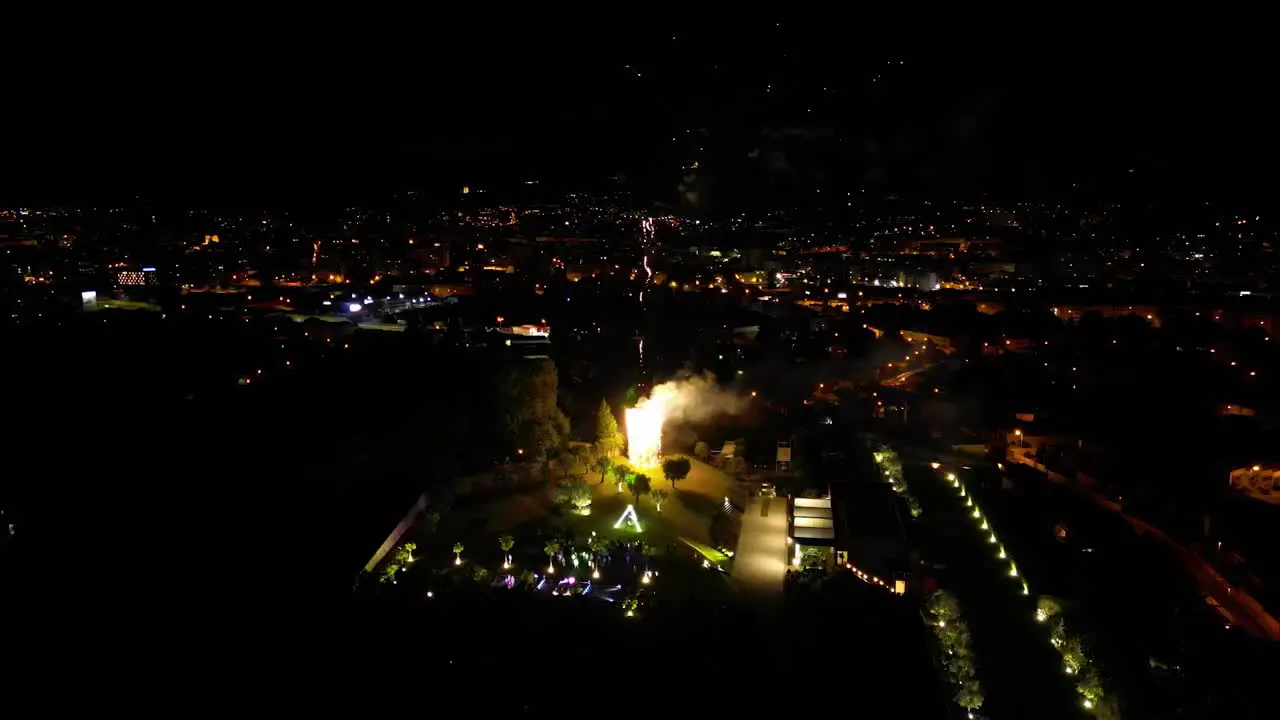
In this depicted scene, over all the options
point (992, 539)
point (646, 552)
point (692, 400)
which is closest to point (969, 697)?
point (992, 539)

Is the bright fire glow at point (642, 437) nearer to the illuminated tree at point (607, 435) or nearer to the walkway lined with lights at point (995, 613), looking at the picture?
the illuminated tree at point (607, 435)

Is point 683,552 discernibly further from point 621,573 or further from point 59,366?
point 59,366

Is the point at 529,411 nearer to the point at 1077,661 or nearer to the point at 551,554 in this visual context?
the point at 551,554

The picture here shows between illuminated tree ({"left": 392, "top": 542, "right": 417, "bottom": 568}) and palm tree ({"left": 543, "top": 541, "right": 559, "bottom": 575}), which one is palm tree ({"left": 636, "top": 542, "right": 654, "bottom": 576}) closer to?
palm tree ({"left": 543, "top": 541, "right": 559, "bottom": 575})

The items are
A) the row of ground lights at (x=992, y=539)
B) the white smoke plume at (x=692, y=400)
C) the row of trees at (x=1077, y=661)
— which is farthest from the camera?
the white smoke plume at (x=692, y=400)

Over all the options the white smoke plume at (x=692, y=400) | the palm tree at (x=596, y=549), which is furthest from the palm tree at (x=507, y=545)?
the white smoke plume at (x=692, y=400)
